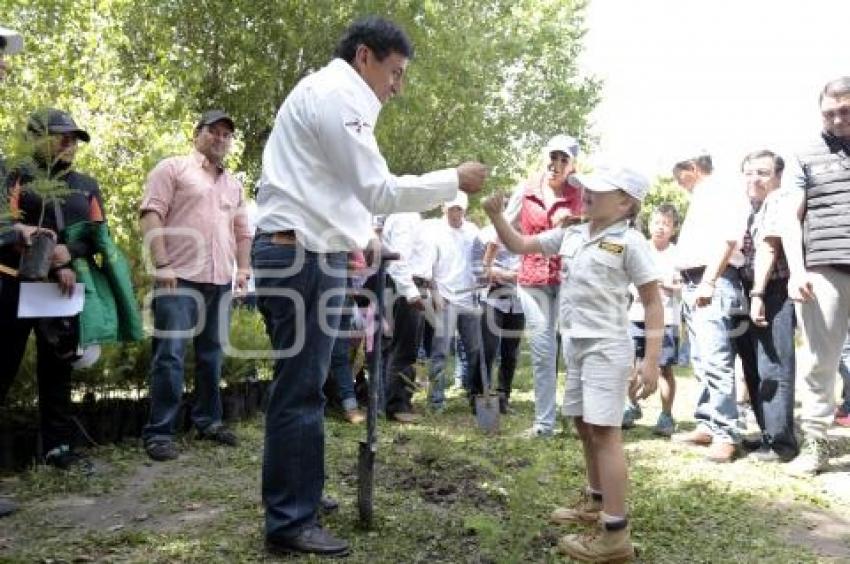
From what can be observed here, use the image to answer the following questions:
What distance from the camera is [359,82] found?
3.11 metres

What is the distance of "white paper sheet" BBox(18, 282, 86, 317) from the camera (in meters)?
3.96

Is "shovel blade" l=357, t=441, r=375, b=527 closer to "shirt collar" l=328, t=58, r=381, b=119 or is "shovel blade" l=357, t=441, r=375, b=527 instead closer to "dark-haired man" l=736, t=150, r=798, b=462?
"shirt collar" l=328, t=58, r=381, b=119

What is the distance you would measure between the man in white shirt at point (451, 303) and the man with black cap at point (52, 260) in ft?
11.5

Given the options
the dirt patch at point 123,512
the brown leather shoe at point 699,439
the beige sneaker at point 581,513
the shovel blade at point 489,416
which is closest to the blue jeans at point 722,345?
the brown leather shoe at point 699,439

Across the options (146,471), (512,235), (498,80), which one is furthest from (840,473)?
(498,80)

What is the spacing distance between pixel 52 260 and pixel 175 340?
3.01 ft

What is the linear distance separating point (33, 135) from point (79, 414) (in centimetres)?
176

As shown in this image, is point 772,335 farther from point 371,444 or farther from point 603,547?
point 371,444

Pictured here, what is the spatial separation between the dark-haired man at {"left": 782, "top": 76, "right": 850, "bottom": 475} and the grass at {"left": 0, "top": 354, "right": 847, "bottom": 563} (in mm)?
473

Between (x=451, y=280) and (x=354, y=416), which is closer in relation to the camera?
(x=354, y=416)

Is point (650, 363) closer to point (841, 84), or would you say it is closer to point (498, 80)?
point (841, 84)

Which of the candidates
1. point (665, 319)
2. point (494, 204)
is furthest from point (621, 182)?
point (665, 319)

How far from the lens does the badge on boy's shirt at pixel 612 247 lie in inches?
133

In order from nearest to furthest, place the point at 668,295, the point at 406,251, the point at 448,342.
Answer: the point at 406,251, the point at 668,295, the point at 448,342
